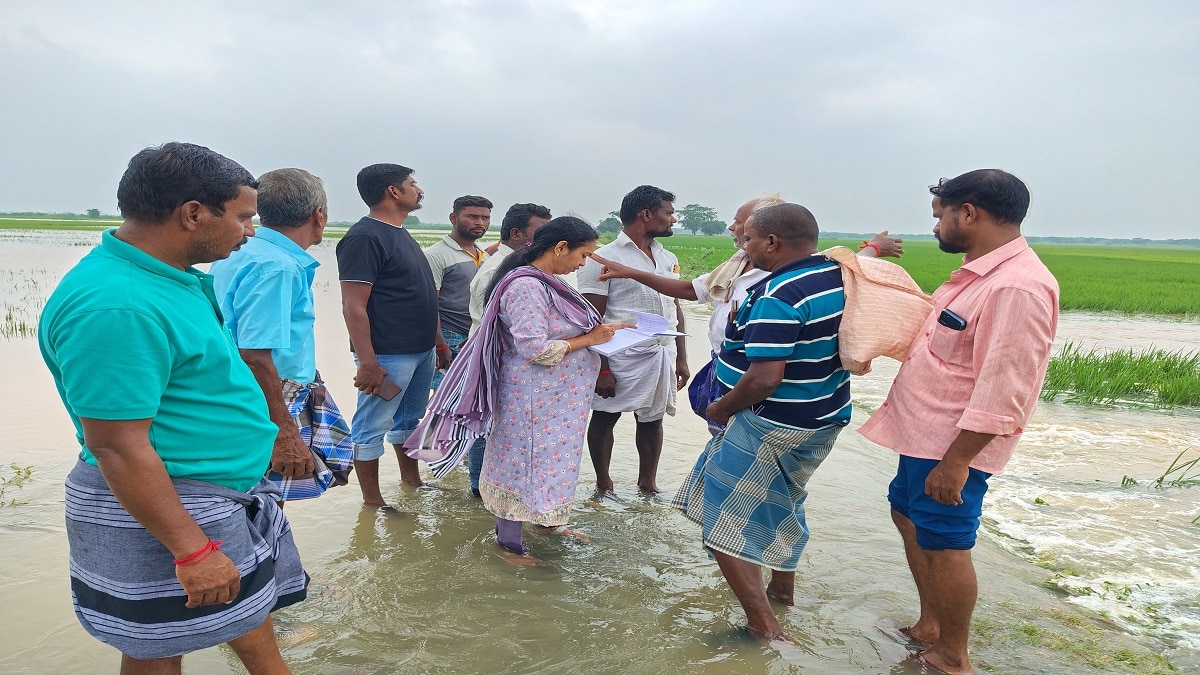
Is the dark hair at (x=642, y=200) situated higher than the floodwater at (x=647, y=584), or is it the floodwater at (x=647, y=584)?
the dark hair at (x=642, y=200)

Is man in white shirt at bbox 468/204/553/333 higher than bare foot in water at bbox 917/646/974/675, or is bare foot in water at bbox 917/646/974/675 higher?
man in white shirt at bbox 468/204/553/333

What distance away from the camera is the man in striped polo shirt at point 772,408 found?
262cm

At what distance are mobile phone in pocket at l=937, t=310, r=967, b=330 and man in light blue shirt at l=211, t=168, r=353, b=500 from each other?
88.5 inches

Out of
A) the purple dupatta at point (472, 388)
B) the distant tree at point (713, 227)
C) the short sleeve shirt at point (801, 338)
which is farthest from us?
the distant tree at point (713, 227)

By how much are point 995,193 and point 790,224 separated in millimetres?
671

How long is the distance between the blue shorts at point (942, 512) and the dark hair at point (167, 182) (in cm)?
230

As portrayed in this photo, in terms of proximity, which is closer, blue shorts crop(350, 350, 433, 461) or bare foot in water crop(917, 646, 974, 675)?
bare foot in water crop(917, 646, 974, 675)

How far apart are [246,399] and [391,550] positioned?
2.05m

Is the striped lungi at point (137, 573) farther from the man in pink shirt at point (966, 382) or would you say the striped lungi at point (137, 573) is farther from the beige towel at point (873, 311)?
the man in pink shirt at point (966, 382)

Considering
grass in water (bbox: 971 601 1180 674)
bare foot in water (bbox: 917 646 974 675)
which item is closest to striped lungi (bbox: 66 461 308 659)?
bare foot in water (bbox: 917 646 974 675)

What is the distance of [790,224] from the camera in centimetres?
274

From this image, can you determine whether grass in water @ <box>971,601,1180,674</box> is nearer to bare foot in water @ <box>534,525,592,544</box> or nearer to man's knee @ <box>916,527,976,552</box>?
man's knee @ <box>916,527,976,552</box>

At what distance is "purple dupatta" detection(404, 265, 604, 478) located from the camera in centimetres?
339

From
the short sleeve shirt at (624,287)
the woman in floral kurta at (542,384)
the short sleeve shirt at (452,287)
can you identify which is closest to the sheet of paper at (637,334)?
the woman in floral kurta at (542,384)
